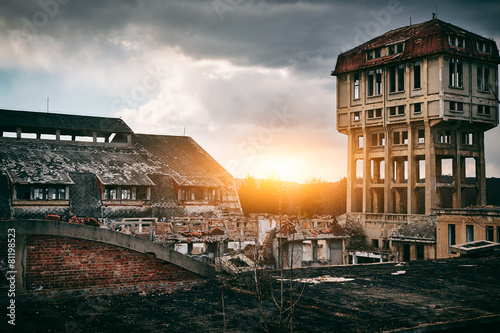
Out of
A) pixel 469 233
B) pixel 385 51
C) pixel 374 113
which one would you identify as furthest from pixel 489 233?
pixel 385 51

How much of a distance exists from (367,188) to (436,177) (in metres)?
7.67

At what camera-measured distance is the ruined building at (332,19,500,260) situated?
4616cm

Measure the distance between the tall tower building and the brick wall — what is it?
128 ft

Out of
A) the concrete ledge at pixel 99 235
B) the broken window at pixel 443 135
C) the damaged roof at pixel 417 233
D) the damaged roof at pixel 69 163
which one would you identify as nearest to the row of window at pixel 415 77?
the broken window at pixel 443 135

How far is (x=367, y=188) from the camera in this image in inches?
2071

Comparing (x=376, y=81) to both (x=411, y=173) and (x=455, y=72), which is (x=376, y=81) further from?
(x=411, y=173)

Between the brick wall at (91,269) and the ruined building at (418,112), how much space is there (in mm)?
33298

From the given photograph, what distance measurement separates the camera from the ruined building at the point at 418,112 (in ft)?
151

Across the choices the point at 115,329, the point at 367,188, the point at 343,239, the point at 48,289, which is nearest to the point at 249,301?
the point at 115,329

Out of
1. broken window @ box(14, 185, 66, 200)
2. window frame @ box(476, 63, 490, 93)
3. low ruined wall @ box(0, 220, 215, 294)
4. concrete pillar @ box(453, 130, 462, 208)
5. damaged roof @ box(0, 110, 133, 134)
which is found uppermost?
window frame @ box(476, 63, 490, 93)

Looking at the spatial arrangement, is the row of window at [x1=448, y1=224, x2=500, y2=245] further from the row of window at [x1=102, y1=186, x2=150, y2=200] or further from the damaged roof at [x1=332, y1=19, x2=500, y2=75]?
the row of window at [x1=102, y1=186, x2=150, y2=200]

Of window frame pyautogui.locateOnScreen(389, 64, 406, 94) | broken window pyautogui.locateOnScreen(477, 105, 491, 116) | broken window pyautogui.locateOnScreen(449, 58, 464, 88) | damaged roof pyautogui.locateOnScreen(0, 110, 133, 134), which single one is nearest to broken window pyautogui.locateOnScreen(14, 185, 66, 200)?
damaged roof pyautogui.locateOnScreen(0, 110, 133, 134)

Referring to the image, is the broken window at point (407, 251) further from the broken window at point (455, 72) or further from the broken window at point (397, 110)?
the broken window at point (455, 72)

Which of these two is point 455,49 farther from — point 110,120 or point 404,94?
point 110,120
